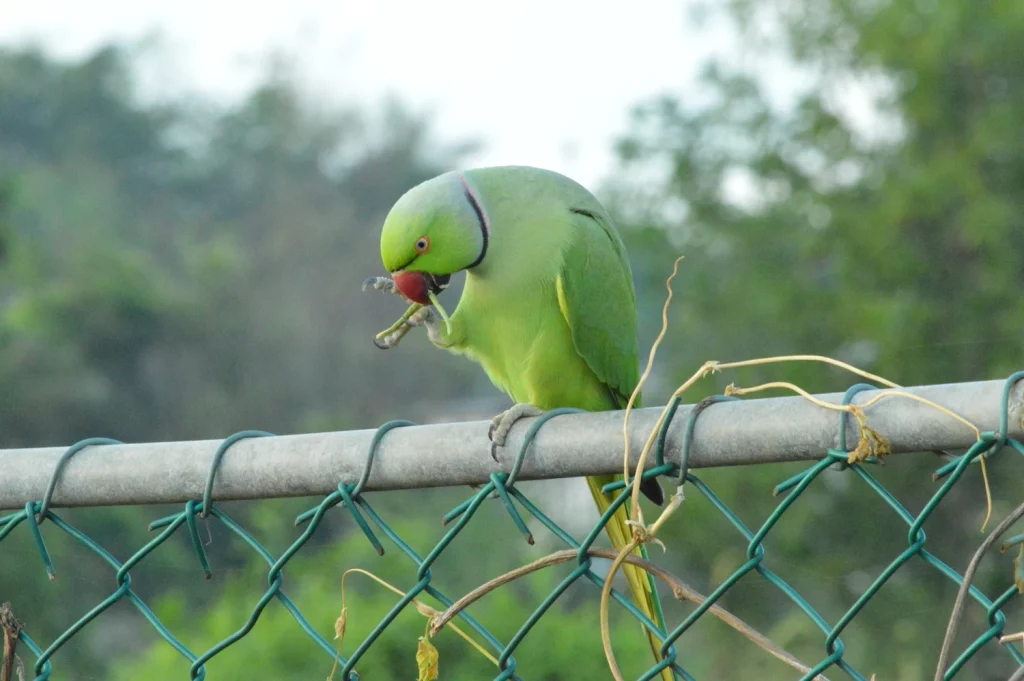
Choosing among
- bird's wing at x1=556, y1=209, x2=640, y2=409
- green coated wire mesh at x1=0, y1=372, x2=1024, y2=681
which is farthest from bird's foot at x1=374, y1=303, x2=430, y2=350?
green coated wire mesh at x1=0, y1=372, x2=1024, y2=681

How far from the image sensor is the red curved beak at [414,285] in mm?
2070

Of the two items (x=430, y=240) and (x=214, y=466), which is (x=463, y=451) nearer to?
(x=214, y=466)

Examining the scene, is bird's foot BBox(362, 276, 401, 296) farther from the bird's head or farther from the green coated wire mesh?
the green coated wire mesh

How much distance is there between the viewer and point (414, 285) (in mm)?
2100

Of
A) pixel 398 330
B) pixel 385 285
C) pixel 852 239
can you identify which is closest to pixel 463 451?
pixel 398 330

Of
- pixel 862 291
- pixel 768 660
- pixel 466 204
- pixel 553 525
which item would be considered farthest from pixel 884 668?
pixel 553 525

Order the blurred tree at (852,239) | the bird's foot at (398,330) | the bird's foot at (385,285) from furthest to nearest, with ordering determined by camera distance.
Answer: the blurred tree at (852,239) → the bird's foot at (385,285) → the bird's foot at (398,330)

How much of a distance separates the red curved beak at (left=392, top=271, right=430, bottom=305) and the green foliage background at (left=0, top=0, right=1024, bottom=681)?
0.52 meters

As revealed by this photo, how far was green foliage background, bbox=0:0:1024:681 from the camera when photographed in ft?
15.8

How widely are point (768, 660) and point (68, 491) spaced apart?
5071 mm

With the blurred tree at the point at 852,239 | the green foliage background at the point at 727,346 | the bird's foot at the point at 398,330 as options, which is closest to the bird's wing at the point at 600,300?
the bird's foot at the point at 398,330

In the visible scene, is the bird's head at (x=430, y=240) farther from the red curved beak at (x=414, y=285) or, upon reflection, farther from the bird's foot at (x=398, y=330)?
the bird's foot at (x=398, y=330)

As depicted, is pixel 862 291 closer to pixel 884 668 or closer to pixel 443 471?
pixel 884 668

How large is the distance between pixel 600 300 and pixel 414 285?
0.37m
